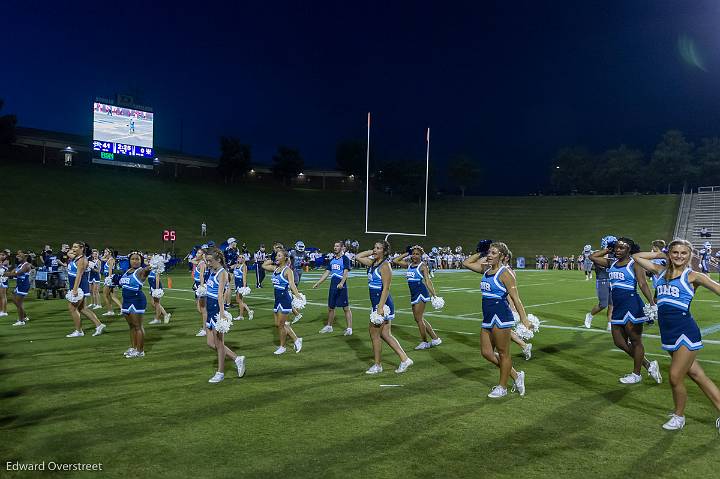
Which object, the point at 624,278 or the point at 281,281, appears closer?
the point at 624,278

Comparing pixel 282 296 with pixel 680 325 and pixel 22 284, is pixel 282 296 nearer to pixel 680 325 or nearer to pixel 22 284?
pixel 680 325

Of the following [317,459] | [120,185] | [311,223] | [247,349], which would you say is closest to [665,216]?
[311,223]

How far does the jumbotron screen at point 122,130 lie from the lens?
1709 inches

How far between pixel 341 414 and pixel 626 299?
14.9ft

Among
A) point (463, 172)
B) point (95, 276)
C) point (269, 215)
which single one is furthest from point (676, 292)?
point (463, 172)

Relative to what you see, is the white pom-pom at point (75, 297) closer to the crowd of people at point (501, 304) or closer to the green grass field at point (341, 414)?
the crowd of people at point (501, 304)

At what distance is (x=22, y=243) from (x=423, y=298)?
3795 centimetres

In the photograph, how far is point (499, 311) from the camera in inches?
280

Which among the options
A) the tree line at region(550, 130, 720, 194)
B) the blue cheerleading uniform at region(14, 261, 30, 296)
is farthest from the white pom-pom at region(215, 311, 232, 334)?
the tree line at region(550, 130, 720, 194)

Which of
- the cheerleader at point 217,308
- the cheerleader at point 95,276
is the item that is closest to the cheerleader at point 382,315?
the cheerleader at point 217,308

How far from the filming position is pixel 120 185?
57750mm

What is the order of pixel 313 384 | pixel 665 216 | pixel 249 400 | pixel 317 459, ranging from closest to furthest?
pixel 317 459
pixel 249 400
pixel 313 384
pixel 665 216

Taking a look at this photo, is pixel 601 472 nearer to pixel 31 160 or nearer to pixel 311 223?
pixel 311 223

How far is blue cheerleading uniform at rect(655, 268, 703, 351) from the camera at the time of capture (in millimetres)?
5820
